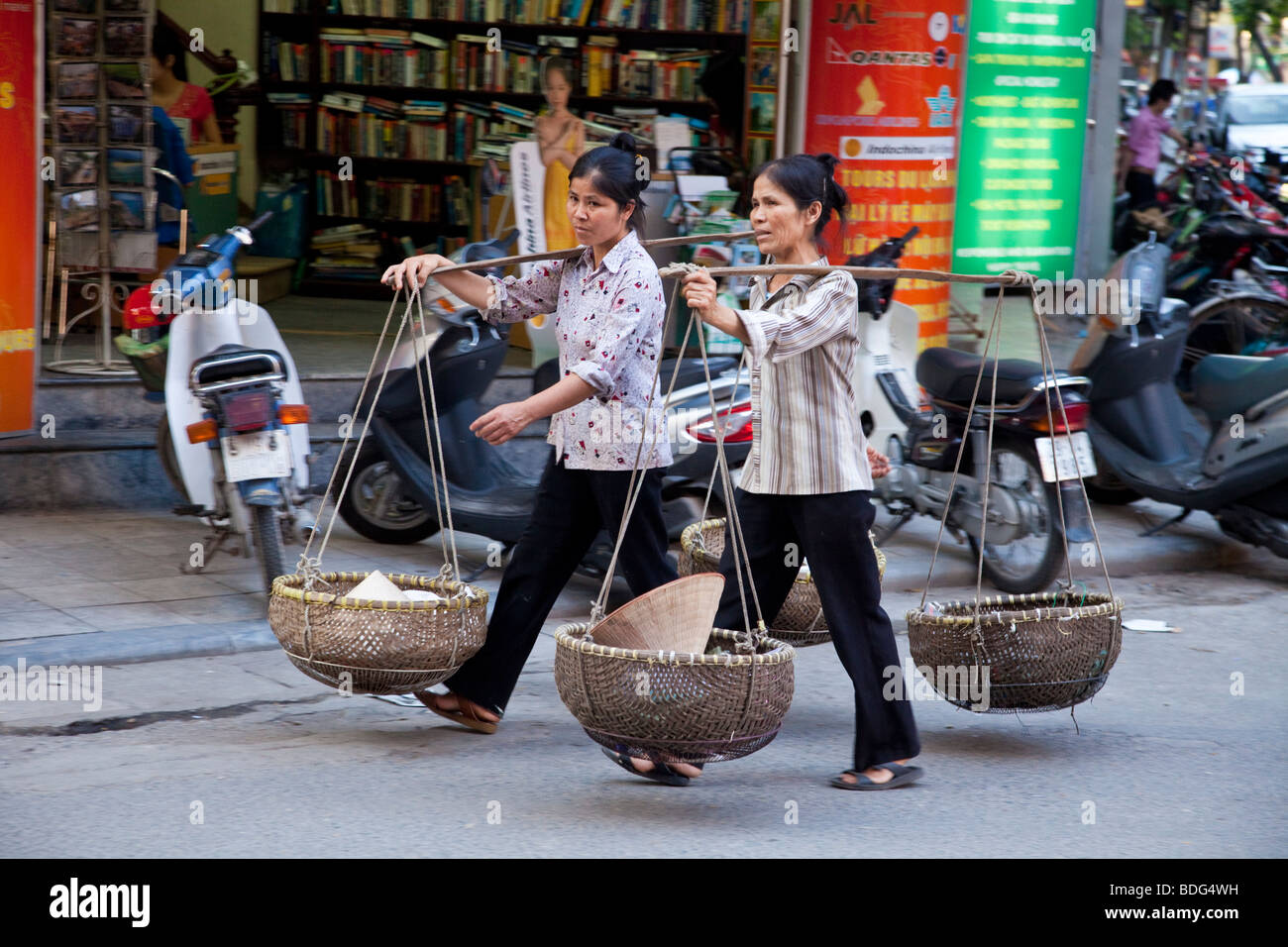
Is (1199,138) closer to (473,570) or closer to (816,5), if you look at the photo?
(816,5)

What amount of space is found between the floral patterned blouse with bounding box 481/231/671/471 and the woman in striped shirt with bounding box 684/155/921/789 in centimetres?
29

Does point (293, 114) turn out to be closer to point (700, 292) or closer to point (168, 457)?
point (168, 457)

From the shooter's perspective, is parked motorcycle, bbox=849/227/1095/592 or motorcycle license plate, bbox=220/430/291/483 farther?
parked motorcycle, bbox=849/227/1095/592

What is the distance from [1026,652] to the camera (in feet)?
14.6

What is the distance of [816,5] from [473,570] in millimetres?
4053

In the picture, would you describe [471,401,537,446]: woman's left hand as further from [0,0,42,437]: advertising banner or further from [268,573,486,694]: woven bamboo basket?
[0,0,42,437]: advertising banner

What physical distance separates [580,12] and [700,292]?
27.1ft

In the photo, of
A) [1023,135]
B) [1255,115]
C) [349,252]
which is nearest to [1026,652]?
[1023,135]

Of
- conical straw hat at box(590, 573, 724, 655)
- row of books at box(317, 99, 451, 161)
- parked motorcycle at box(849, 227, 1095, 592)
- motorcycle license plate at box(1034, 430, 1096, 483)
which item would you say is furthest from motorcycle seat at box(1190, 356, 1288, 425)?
row of books at box(317, 99, 451, 161)

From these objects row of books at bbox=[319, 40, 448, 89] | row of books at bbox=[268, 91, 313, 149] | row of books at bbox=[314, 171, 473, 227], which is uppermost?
row of books at bbox=[319, 40, 448, 89]

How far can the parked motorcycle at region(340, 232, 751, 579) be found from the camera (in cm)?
636

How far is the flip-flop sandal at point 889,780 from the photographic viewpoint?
4.23 m

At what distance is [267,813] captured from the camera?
12.7 ft

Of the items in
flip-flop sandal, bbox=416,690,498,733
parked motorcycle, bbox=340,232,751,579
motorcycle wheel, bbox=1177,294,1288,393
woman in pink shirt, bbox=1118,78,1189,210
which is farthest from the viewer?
woman in pink shirt, bbox=1118,78,1189,210
